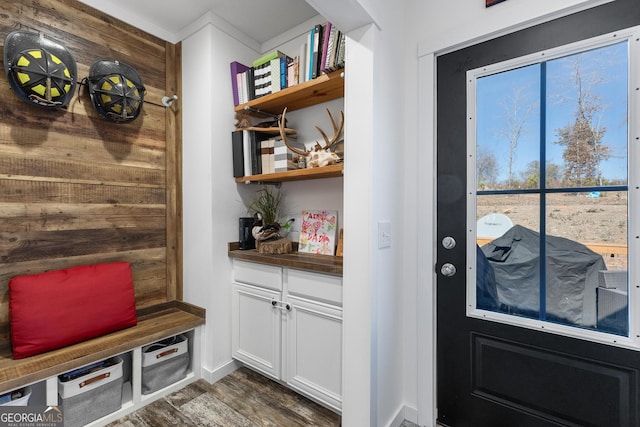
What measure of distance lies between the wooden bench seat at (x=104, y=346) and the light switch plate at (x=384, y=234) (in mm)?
1404

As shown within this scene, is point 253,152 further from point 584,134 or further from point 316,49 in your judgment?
point 584,134

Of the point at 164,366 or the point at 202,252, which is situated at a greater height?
the point at 202,252

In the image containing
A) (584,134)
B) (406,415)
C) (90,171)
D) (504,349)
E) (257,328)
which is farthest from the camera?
(257,328)

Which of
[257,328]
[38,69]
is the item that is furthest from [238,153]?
[257,328]

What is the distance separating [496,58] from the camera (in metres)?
1.41

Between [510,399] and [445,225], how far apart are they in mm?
853

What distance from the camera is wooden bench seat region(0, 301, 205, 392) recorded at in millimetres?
1403

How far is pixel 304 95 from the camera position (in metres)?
1.93

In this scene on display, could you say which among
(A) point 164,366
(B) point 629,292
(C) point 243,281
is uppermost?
(B) point 629,292

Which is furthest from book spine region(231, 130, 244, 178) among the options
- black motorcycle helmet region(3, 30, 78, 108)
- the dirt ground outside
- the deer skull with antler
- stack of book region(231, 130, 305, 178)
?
the dirt ground outside

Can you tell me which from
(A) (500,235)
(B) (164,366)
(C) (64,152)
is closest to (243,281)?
(B) (164,366)

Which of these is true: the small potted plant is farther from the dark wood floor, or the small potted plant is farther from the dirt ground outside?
the dirt ground outside

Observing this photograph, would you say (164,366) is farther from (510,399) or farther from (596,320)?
(596,320)

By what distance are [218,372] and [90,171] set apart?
1567 mm
